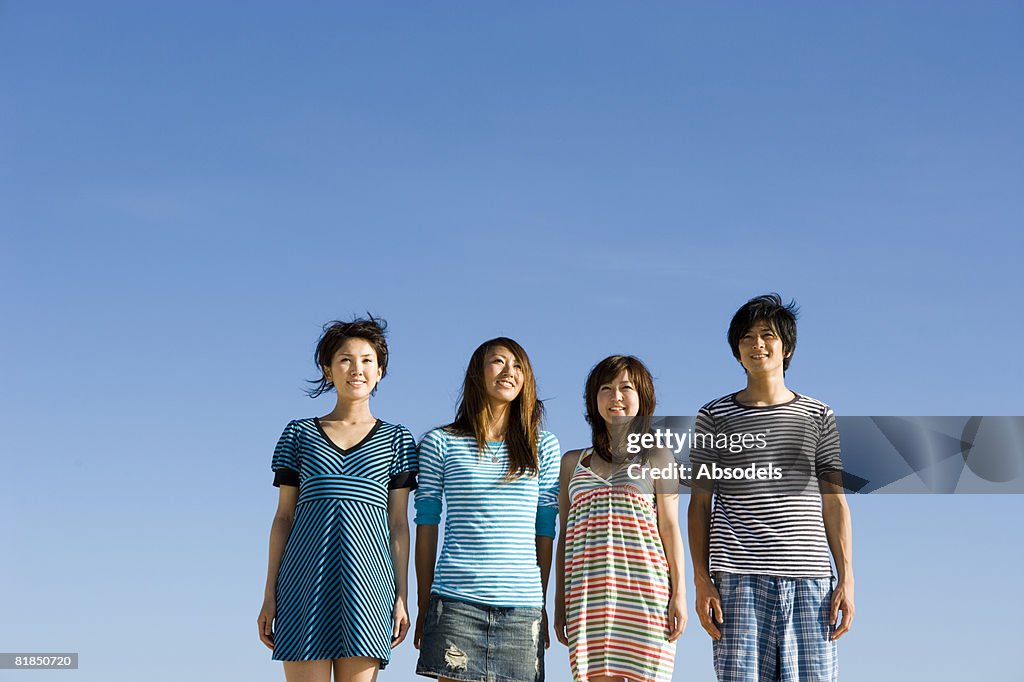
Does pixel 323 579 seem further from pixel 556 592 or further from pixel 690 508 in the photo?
pixel 690 508

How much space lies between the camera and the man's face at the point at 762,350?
19.7 feet

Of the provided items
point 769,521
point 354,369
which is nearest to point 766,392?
point 769,521

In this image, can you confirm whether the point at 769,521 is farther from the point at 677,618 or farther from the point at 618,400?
the point at 618,400

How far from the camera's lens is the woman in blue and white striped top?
5531 mm

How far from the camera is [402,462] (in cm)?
596

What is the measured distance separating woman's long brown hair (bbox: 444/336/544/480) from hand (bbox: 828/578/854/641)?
5.50 feet

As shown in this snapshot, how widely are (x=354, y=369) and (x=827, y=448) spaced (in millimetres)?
2614

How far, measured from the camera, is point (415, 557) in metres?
5.84

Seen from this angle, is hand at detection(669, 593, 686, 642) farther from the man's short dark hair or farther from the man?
the man's short dark hair

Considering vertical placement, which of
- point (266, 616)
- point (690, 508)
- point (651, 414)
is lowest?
point (266, 616)

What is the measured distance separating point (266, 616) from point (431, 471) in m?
1.14

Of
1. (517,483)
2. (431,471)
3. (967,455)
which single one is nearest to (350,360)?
(431,471)

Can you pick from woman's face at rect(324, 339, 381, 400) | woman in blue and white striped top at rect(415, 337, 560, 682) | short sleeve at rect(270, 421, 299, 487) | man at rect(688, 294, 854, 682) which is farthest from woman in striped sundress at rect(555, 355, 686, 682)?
short sleeve at rect(270, 421, 299, 487)

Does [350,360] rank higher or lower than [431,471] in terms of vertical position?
higher
